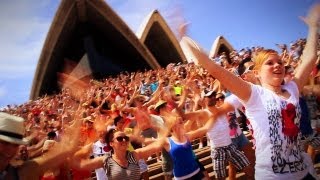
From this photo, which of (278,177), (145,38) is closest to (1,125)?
(278,177)

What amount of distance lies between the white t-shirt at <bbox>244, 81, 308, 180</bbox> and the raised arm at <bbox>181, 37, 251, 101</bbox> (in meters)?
0.06

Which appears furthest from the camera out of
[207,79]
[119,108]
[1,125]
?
[207,79]

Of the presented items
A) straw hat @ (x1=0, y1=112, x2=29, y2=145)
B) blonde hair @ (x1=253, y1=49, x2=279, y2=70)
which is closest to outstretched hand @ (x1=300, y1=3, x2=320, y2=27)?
blonde hair @ (x1=253, y1=49, x2=279, y2=70)

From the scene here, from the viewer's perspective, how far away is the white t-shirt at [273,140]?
260 centimetres

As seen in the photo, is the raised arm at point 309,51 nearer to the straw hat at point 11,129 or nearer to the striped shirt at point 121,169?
the striped shirt at point 121,169

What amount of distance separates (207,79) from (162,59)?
23.9 metres

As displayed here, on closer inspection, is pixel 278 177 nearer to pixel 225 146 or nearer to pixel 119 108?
pixel 225 146

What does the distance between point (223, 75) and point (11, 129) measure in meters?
1.38

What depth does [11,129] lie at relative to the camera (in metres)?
2.28

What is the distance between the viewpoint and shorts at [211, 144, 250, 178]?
5.14 m

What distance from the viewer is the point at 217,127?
5.32 meters

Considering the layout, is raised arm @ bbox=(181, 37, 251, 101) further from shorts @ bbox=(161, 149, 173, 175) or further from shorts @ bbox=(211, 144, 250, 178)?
shorts @ bbox=(161, 149, 173, 175)

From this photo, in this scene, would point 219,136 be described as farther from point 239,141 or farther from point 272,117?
point 272,117

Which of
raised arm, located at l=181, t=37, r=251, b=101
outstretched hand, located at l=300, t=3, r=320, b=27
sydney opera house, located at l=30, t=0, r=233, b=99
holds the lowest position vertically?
raised arm, located at l=181, t=37, r=251, b=101
